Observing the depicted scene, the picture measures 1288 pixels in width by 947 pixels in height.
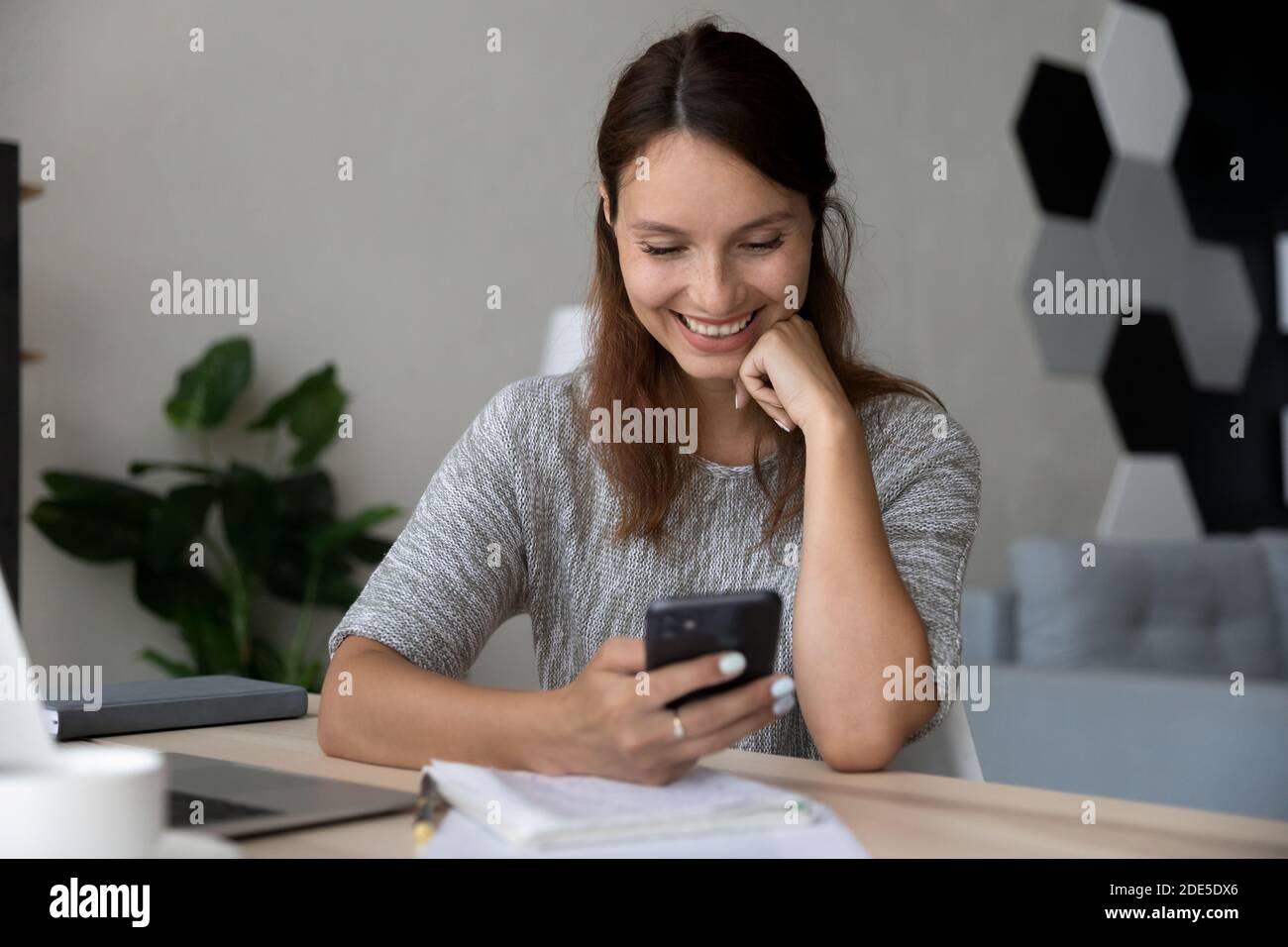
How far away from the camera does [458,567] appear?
1.32 m

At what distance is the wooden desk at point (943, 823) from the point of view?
73cm

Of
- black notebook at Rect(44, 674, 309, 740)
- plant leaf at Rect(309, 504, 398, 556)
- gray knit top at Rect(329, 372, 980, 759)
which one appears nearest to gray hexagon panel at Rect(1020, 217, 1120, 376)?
plant leaf at Rect(309, 504, 398, 556)

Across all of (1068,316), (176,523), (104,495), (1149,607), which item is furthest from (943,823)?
(1068,316)

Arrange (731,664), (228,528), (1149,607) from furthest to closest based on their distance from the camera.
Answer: (1149,607) → (228,528) → (731,664)

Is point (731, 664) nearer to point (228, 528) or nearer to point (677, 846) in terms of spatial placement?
point (677, 846)

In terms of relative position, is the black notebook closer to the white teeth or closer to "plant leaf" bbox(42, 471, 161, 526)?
the white teeth

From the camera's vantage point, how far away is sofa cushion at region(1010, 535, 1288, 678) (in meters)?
3.15

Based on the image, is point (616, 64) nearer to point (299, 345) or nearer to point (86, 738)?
point (299, 345)

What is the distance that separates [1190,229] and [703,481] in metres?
3.86

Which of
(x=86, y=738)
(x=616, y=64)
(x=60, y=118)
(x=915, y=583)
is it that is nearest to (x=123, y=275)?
(x=60, y=118)

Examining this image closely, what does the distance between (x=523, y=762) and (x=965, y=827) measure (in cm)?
32

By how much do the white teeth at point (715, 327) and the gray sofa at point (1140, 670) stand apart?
1582mm
